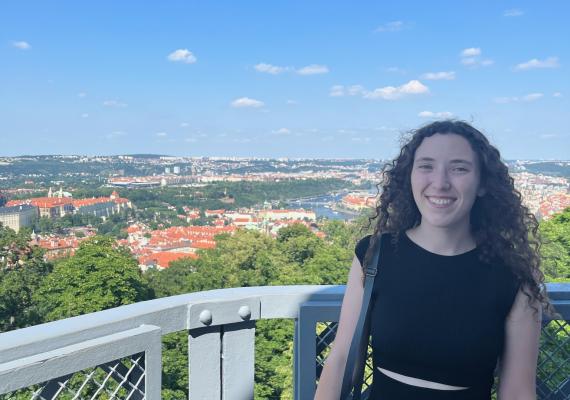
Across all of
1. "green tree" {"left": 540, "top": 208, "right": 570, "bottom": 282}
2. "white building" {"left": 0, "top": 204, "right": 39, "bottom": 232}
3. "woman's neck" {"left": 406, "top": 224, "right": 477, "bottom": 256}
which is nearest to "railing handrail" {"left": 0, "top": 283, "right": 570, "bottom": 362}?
"woman's neck" {"left": 406, "top": 224, "right": 477, "bottom": 256}

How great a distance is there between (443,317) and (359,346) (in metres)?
0.21

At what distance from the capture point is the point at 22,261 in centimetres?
2211

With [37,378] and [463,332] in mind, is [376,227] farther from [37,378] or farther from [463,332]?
[37,378]

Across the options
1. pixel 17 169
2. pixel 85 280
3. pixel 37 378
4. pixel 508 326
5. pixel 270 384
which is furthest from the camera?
pixel 17 169

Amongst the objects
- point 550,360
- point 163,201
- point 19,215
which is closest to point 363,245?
point 550,360

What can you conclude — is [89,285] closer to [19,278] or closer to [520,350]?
[19,278]

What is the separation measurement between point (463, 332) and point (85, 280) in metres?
20.6

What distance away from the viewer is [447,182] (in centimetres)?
136

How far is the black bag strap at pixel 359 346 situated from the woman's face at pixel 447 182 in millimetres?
189

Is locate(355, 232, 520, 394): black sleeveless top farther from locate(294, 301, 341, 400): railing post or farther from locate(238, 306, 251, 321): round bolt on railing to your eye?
locate(238, 306, 251, 321): round bolt on railing

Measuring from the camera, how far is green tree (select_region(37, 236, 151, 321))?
63.1ft

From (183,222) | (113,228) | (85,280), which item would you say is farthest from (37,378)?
(183,222)

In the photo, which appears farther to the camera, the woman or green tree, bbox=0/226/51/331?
green tree, bbox=0/226/51/331

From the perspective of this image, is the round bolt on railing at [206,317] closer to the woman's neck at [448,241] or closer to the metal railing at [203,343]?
the metal railing at [203,343]
